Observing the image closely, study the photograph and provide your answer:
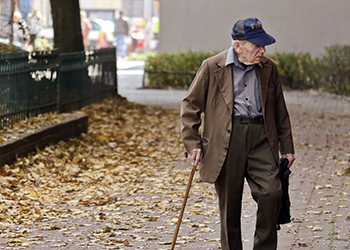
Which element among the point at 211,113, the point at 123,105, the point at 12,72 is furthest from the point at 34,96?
the point at 211,113

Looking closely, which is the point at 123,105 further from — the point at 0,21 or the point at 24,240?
the point at 24,240

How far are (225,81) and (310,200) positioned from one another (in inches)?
118

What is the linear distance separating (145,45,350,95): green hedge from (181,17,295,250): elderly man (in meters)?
12.7

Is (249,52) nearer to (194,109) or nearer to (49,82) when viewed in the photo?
(194,109)

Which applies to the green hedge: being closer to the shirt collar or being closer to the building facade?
the building facade

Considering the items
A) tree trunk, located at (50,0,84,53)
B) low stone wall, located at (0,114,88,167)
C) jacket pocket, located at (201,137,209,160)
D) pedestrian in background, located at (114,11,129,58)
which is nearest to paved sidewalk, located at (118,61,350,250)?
jacket pocket, located at (201,137,209,160)

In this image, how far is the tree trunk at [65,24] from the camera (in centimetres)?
1227

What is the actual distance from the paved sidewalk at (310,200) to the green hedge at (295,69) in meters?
3.56

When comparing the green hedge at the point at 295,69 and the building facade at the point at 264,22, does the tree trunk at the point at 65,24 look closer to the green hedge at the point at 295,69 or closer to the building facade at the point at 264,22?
the green hedge at the point at 295,69

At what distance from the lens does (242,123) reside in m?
4.35

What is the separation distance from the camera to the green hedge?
55.0ft

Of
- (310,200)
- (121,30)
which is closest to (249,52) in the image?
(310,200)

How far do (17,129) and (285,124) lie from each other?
16.9ft

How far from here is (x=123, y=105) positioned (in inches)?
537
